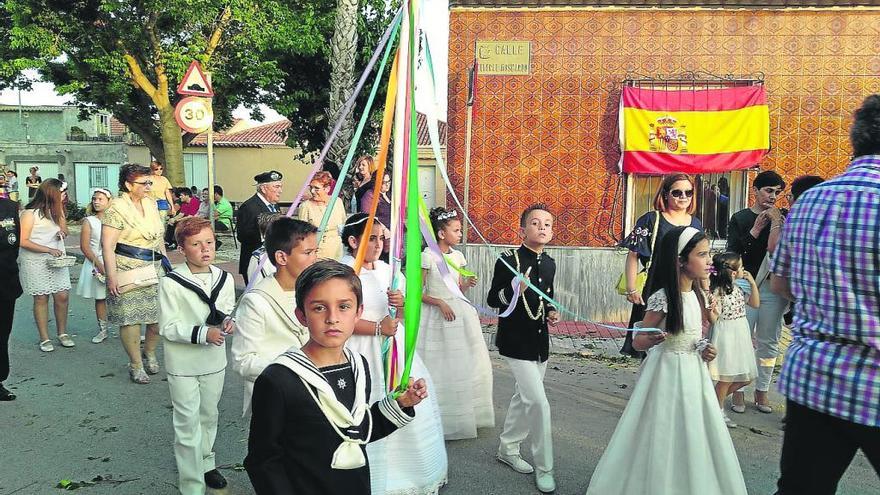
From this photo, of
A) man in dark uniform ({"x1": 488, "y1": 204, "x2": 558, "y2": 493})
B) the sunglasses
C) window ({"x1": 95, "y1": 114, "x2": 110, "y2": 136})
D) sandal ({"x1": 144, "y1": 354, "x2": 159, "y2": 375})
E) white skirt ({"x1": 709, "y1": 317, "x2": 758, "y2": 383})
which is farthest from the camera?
window ({"x1": 95, "y1": 114, "x2": 110, "y2": 136})

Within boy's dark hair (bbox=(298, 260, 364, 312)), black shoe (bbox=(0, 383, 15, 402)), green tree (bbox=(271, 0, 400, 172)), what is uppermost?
green tree (bbox=(271, 0, 400, 172))

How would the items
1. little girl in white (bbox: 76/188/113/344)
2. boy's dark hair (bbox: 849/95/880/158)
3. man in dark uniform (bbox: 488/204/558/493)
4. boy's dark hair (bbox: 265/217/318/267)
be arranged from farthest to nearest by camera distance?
little girl in white (bbox: 76/188/113/344), man in dark uniform (bbox: 488/204/558/493), boy's dark hair (bbox: 265/217/318/267), boy's dark hair (bbox: 849/95/880/158)

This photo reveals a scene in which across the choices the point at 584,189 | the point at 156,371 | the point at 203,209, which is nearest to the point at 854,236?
the point at 156,371

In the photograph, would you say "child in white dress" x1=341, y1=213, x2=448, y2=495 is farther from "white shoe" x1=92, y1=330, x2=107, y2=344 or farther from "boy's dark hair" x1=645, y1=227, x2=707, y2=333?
"white shoe" x1=92, y1=330, x2=107, y2=344

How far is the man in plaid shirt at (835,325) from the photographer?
2346mm

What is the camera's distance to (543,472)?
3963 mm

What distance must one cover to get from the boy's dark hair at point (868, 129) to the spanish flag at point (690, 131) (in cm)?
642

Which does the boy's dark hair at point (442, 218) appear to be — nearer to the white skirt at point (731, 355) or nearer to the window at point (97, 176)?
the white skirt at point (731, 355)

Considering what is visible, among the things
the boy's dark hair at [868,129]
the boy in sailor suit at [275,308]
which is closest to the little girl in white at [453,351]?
the boy in sailor suit at [275,308]

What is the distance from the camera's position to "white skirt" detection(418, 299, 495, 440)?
15.5 ft

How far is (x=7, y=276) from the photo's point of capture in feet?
18.0

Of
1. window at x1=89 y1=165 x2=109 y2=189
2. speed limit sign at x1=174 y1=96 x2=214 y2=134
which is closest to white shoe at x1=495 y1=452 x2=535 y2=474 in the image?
speed limit sign at x1=174 y1=96 x2=214 y2=134

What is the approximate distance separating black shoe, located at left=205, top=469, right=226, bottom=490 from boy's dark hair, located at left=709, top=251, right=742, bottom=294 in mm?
3535

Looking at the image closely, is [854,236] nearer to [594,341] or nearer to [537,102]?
[594,341]
